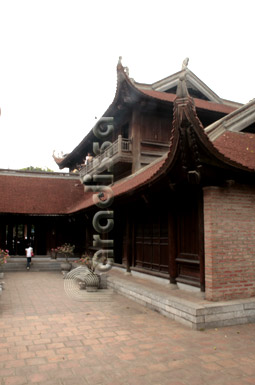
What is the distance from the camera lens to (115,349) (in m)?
4.74

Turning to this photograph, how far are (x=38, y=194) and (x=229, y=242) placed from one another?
14322mm

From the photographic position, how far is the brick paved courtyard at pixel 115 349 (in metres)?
3.82

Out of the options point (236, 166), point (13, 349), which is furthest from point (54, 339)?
point (236, 166)

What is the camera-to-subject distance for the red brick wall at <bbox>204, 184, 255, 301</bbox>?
6191 mm

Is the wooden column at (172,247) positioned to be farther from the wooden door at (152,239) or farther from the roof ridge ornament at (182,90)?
the roof ridge ornament at (182,90)

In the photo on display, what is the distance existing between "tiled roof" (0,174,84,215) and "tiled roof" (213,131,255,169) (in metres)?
11.9

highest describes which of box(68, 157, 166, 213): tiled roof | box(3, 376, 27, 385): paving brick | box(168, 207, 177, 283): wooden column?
box(68, 157, 166, 213): tiled roof

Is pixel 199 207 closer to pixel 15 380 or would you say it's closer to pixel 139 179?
pixel 139 179

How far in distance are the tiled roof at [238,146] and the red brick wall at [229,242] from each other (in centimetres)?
58

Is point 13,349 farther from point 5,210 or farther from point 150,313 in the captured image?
point 5,210

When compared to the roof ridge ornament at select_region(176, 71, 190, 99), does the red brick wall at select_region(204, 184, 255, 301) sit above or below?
below

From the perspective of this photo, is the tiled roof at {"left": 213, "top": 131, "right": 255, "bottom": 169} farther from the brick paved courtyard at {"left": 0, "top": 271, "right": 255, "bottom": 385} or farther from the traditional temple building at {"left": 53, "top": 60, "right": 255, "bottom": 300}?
the brick paved courtyard at {"left": 0, "top": 271, "right": 255, "bottom": 385}

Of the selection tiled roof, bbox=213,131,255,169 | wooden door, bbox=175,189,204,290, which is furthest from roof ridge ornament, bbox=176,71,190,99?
wooden door, bbox=175,189,204,290

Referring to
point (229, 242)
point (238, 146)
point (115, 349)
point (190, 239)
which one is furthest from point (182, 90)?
point (115, 349)
